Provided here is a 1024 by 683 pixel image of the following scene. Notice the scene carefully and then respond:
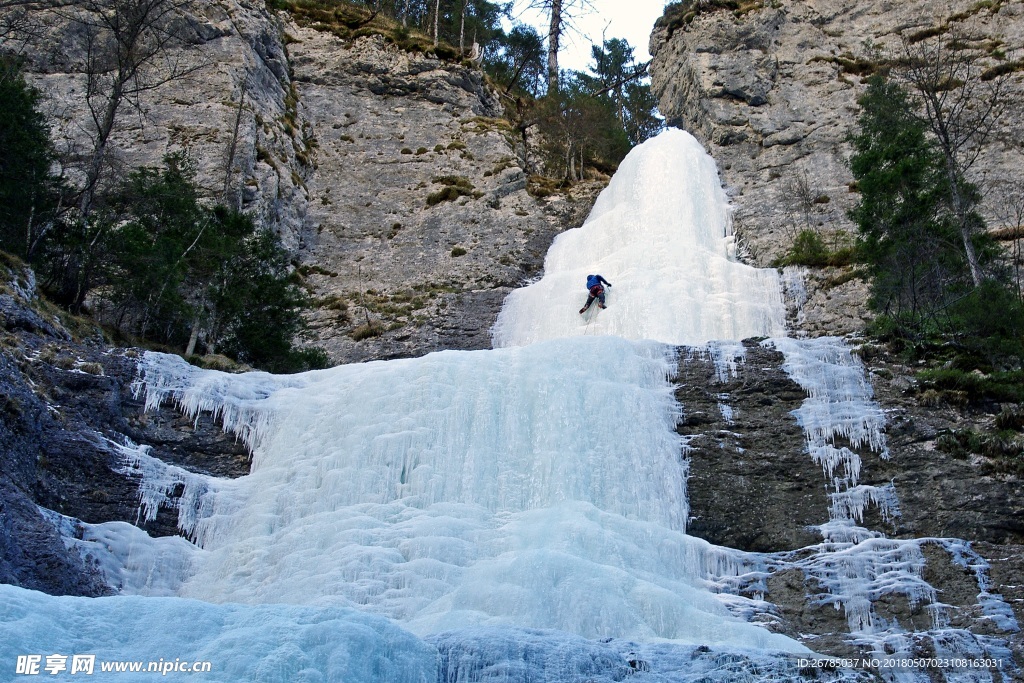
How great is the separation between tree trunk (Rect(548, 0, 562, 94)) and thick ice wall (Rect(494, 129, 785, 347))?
772 cm

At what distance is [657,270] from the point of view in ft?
61.7

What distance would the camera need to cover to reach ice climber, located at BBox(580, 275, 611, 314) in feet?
58.7

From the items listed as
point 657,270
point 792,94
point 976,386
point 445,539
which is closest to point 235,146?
point 657,270

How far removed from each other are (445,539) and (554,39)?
26234 millimetres

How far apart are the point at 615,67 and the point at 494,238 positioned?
18.6 m

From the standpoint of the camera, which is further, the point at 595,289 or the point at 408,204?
the point at 408,204

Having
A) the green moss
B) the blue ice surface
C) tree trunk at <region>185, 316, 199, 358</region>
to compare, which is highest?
tree trunk at <region>185, 316, 199, 358</region>

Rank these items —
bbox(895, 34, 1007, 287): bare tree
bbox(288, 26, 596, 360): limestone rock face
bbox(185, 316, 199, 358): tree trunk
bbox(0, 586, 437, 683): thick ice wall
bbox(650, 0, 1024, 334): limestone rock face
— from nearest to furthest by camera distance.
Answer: bbox(0, 586, 437, 683): thick ice wall < bbox(185, 316, 199, 358): tree trunk < bbox(895, 34, 1007, 287): bare tree < bbox(288, 26, 596, 360): limestone rock face < bbox(650, 0, 1024, 334): limestone rock face

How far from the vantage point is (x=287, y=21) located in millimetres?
29047

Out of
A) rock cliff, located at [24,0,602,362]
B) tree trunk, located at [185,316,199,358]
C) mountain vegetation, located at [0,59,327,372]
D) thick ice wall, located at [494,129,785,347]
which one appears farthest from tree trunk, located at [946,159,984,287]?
tree trunk, located at [185,316,199,358]

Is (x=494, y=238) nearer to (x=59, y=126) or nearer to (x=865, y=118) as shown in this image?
(x=865, y=118)

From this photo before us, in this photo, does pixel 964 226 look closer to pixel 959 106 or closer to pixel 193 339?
pixel 959 106

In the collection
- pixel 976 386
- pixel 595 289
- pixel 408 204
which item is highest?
pixel 408 204

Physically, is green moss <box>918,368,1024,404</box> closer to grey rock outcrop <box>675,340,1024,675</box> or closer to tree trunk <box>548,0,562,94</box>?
grey rock outcrop <box>675,340,1024,675</box>
